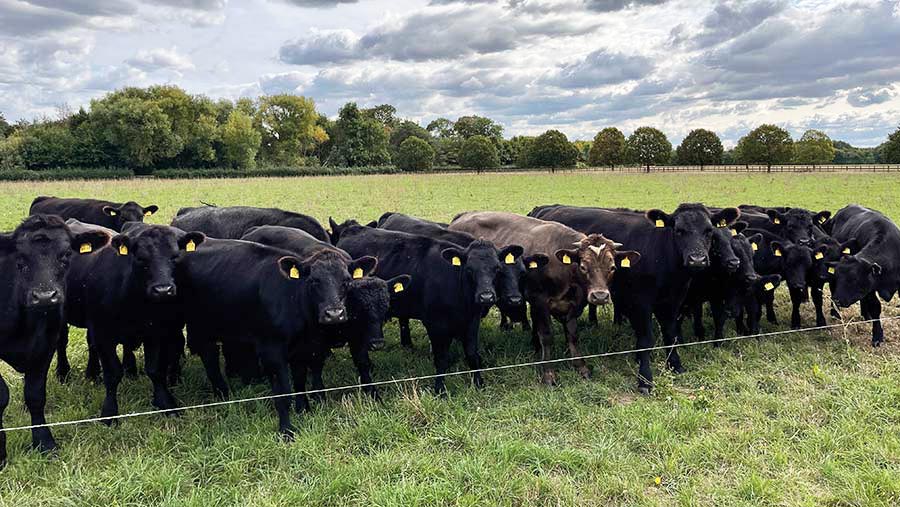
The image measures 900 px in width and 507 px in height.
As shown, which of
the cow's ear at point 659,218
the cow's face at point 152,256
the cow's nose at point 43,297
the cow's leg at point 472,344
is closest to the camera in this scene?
the cow's nose at point 43,297

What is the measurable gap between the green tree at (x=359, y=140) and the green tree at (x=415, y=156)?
676 centimetres

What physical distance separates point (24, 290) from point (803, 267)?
9532 mm

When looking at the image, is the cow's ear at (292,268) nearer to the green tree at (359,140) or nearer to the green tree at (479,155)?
the green tree at (479,155)

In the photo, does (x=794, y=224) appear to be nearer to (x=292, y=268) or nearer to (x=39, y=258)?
(x=292, y=268)

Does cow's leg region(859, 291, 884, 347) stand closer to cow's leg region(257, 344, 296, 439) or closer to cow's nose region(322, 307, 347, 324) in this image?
cow's nose region(322, 307, 347, 324)

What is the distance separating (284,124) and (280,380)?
88.7 m

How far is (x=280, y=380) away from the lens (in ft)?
18.1

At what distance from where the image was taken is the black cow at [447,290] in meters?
6.46

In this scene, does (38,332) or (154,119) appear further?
(154,119)

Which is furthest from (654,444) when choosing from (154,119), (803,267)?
(154,119)

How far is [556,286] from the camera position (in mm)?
7203

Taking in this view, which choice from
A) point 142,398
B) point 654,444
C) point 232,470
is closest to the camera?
point 232,470

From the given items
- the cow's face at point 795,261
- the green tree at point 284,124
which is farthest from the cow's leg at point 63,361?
the green tree at point 284,124

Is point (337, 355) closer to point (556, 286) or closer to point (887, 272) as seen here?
point (556, 286)
